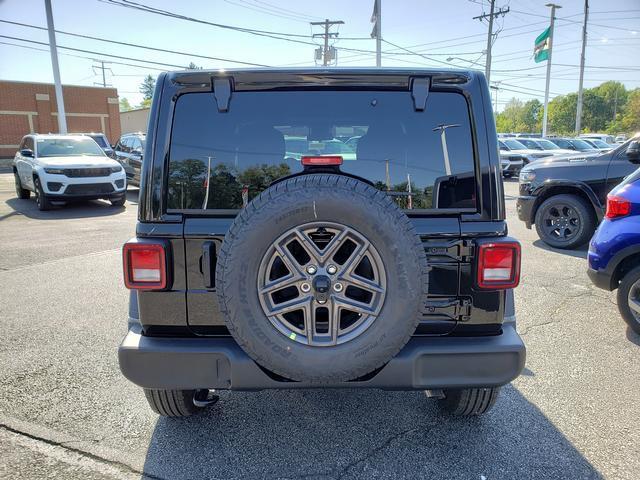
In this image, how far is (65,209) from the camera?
11.9 m

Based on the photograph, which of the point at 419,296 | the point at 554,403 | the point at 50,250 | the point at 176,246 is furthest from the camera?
the point at 50,250

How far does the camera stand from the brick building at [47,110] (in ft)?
107

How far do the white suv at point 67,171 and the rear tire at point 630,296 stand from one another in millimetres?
11013

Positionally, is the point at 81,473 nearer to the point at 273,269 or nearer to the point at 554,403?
the point at 273,269

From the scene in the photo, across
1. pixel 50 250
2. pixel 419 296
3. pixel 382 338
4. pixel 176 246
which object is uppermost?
pixel 176 246

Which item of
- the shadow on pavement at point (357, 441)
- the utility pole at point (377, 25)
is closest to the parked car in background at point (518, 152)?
the utility pole at point (377, 25)

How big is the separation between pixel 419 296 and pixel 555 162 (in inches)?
263

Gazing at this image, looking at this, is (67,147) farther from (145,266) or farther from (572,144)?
(572,144)

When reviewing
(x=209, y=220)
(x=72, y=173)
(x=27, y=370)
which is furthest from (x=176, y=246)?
(x=72, y=173)

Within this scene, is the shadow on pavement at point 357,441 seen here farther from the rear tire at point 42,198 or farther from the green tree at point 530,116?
the green tree at point 530,116

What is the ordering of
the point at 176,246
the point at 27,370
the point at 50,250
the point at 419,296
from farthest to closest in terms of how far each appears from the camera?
the point at 50,250 < the point at 27,370 < the point at 176,246 < the point at 419,296

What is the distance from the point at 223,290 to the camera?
194cm

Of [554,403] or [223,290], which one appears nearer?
[223,290]

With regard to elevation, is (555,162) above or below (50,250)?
above
